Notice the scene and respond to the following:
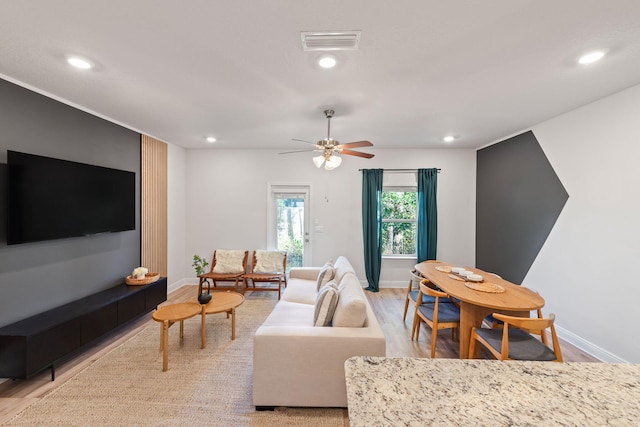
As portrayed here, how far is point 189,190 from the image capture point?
4.87m

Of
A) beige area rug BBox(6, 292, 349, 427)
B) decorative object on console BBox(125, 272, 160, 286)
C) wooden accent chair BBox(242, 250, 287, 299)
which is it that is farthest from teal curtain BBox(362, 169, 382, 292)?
decorative object on console BBox(125, 272, 160, 286)

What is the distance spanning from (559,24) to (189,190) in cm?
523

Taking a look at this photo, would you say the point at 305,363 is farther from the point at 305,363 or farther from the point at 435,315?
the point at 435,315

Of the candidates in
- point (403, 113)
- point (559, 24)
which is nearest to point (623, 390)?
point (559, 24)

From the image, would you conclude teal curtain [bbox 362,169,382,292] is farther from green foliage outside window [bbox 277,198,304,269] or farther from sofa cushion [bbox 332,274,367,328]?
sofa cushion [bbox 332,274,367,328]

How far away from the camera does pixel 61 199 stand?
8.48 ft

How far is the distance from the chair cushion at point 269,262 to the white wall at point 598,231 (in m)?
3.83

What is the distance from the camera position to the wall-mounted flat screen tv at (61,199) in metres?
2.24

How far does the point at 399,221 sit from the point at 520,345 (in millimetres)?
3006

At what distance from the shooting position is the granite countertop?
2.24 feet

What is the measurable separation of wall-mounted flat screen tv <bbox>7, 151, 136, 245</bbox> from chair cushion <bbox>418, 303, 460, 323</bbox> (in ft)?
12.6

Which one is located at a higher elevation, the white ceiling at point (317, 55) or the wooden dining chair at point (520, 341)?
the white ceiling at point (317, 55)

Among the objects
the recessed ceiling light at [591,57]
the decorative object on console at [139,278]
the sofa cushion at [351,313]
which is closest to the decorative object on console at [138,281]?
the decorative object on console at [139,278]

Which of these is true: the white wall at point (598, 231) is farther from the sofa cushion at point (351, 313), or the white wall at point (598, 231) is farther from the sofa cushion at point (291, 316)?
the sofa cushion at point (291, 316)
